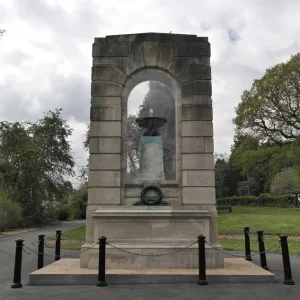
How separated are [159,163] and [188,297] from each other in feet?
15.4

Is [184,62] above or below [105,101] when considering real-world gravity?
above

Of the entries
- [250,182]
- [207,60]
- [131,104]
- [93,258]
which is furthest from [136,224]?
[250,182]

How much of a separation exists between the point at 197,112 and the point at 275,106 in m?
26.5

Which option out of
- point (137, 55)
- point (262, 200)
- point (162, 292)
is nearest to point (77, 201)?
point (262, 200)

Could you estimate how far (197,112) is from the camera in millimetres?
10992

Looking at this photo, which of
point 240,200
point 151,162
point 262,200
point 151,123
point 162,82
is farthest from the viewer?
point 240,200

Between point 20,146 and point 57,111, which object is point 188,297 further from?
point 57,111

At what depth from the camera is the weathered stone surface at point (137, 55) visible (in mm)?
11289

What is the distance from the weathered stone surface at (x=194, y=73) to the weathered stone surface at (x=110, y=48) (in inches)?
74.2

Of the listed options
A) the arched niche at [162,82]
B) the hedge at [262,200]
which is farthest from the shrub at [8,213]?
the hedge at [262,200]

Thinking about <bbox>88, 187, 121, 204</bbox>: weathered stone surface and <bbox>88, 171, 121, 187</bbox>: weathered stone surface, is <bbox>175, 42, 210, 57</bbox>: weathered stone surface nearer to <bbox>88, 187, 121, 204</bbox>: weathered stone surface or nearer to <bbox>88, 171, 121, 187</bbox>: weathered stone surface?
<bbox>88, 171, 121, 187</bbox>: weathered stone surface

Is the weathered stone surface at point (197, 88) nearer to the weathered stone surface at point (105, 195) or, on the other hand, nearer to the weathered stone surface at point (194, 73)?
the weathered stone surface at point (194, 73)

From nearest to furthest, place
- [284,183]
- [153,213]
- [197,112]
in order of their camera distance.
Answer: [153,213], [197,112], [284,183]

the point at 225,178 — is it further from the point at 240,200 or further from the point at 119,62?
the point at 119,62
